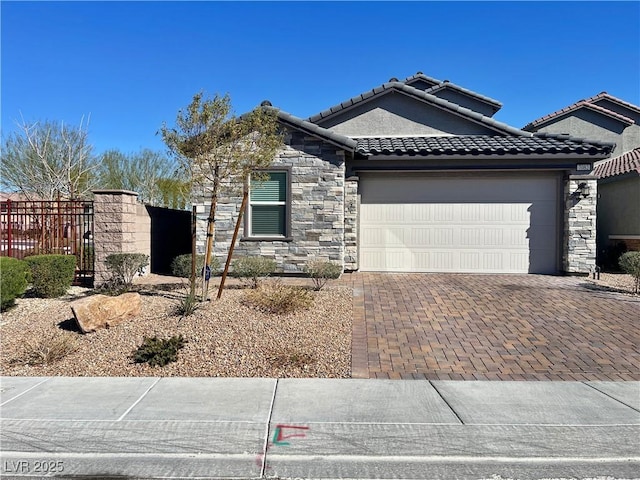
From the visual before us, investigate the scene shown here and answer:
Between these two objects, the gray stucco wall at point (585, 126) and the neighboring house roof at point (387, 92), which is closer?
the neighboring house roof at point (387, 92)

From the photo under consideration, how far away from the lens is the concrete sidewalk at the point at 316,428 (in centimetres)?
348

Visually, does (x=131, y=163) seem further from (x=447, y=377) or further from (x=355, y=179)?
(x=447, y=377)

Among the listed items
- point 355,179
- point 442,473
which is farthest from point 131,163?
point 442,473

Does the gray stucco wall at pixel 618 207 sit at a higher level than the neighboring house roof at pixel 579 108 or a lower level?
lower

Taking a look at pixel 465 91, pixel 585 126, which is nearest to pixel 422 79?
pixel 465 91

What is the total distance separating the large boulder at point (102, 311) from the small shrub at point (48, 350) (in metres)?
0.38

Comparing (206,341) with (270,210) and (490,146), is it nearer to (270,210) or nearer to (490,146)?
(270,210)

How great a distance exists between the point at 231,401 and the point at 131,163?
26454 millimetres

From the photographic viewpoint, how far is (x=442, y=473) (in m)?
3.41

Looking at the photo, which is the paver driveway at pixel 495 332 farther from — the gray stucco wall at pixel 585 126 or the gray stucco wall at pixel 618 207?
the gray stucco wall at pixel 585 126

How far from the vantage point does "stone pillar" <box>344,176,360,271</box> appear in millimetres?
12162

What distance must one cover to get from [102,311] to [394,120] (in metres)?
12.0

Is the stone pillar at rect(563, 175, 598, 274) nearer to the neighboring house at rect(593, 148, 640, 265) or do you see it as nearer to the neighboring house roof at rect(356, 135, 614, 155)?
the neighboring house roof at rect(356, 135, 614, 155)

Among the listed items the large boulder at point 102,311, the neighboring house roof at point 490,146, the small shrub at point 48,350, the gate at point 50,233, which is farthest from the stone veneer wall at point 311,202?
the small shrub at point 48,350
